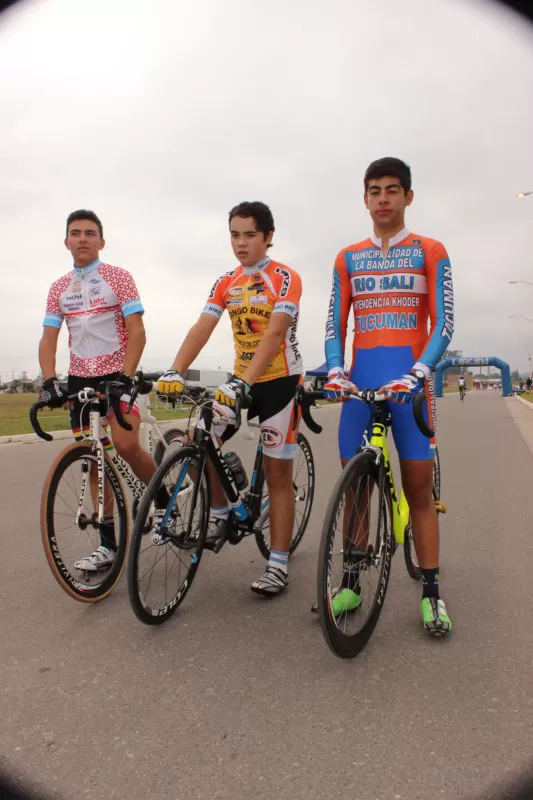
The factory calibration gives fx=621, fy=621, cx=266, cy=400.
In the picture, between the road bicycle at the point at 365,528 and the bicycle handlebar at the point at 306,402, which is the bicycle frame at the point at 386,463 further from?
the bicycle handlebar at the point at 306,402

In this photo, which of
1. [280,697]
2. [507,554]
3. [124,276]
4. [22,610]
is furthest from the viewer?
[507,554]

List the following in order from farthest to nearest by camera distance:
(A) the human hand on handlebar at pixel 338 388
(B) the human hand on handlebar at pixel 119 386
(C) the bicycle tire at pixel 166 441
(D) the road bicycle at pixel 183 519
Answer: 1. (C) the bicycle tire at pixel 166 441
2. (B) the human hand on handlebar at pixel 119 386
3. (D) the road bicycle at pixel 183 519
4. (A) the human hand on handlebar at pixel 338 388

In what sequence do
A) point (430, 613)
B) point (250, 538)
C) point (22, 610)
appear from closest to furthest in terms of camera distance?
point (430, 613), point (22, 610), point (250, 538)

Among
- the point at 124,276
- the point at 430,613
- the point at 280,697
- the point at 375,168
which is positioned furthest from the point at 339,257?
A: the point at 280,697

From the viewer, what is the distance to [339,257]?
3219mm

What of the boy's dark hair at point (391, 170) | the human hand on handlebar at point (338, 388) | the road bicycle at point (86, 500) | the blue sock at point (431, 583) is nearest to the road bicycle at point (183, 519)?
the road bicycle at point (86, 500)

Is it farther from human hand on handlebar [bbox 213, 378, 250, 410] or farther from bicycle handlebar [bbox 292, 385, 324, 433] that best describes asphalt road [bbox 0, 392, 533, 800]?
human hand on handlebar [bbox 213, 378, 250, 410]

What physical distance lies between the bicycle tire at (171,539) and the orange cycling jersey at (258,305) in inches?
26.9

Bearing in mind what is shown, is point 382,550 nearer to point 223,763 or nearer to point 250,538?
point 223,763

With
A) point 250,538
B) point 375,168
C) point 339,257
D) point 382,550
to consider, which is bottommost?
point 250,538

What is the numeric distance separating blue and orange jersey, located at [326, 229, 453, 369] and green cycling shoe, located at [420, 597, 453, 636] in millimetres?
1215

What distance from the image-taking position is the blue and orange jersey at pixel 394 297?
2992 mm

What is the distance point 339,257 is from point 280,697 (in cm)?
208

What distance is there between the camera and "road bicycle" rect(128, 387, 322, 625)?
9.71 ft
